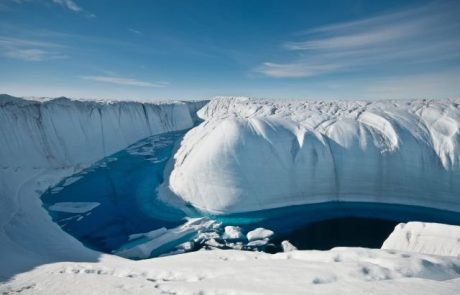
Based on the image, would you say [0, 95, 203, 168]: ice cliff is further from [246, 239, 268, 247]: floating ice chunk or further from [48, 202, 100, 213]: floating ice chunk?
[246, 239, 268, 247]: floating ice chunk

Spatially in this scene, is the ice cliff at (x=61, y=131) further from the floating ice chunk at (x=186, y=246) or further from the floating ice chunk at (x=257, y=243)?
the floating ice chunk at (x=257, y=243)

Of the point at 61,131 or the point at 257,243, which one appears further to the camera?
the point at 61,131

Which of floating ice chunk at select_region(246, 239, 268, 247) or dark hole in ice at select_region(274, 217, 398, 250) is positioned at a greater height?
dark hole in ice at select_region(274, 217, 398, 250)

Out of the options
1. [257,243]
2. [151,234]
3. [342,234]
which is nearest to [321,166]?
[342,234]

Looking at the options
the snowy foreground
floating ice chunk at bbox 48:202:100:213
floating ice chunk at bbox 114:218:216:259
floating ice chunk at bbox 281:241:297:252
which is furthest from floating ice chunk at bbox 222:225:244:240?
floating ice chunk at bbox 48:202:100:213

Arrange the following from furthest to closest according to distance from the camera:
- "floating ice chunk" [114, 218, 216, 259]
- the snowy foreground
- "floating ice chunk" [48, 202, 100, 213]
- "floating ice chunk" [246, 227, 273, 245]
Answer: "floating ice chunk" [48, 202, 100, 213]
"floating ice chunk" [246, 227, 273, 245]
"floating ice chunk" [114, 218, 216, 259]
the snowy foreground

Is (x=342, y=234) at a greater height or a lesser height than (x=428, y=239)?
lesser

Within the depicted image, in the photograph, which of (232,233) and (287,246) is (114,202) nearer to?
(232,233)
